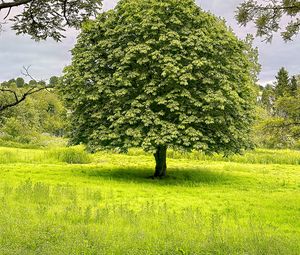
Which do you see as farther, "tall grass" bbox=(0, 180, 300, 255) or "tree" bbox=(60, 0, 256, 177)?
"tree" bbox=(60, 0, 256, 177)

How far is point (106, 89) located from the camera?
71.2 feet

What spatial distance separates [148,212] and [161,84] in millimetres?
9457

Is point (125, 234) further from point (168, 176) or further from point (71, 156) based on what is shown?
point (71, 156)

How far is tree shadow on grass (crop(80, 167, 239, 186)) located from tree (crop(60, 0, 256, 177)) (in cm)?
127

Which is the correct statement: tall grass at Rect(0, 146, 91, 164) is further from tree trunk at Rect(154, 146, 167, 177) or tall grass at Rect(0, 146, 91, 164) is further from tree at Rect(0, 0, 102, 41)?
tree at Rect(0, 0, 102, 41)

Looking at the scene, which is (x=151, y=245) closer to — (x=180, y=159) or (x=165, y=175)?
(x=165, y=175)

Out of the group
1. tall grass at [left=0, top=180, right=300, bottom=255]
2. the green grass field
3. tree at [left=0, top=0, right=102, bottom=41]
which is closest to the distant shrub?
the green grass field

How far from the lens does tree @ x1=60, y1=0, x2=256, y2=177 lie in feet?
67.1

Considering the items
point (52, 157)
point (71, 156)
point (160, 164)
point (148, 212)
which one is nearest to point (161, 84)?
point (160, 164)

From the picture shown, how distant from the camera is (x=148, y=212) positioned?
12703mm

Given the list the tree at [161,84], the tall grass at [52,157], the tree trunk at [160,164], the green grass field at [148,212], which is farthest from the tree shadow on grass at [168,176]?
the tall grass at [52,157]

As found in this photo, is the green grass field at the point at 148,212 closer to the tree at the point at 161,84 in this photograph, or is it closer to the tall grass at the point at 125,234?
the tall grass at the point at 125,234

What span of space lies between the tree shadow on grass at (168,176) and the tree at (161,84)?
1266 mm

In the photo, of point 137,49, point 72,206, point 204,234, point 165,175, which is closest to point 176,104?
point 137,49
